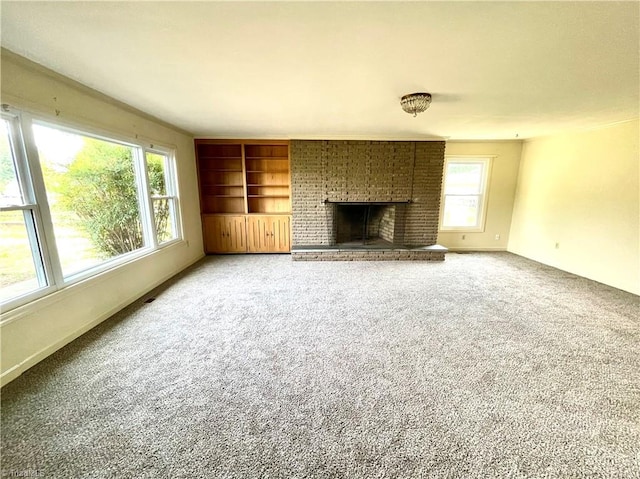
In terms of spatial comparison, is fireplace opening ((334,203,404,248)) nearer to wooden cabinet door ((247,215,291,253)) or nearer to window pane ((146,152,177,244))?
wooden cabinet door ((247,215,291,253))

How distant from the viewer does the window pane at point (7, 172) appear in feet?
5.99

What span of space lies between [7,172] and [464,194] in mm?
6440

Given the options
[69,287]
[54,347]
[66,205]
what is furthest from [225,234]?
[54,347]

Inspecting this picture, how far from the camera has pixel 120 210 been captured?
300 centimetres

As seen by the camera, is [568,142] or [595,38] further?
[568,142]

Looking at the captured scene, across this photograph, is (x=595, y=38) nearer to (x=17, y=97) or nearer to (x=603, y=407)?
(x=603, y=407)

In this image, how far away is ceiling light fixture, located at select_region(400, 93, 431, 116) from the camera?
237cm

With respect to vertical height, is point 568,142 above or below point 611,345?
above

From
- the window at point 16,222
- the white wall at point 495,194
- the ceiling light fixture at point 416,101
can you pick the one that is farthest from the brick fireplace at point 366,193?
the window at point 16,222

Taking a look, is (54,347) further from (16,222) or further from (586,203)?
(586,203)

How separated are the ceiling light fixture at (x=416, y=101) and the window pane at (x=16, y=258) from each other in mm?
3417

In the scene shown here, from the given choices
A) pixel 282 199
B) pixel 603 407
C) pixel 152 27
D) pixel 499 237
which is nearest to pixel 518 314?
pixel 603 407

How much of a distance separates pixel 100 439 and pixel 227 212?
4.34m

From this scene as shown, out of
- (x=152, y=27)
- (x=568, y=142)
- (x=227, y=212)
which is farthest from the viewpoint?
(x=227, y=212)
